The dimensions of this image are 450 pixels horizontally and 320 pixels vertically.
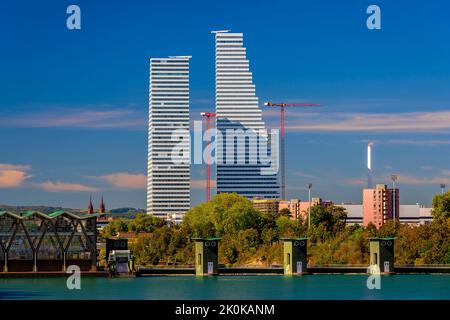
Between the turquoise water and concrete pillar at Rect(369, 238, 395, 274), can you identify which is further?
concrete pillar at Rect(369, 238, 395, 274)

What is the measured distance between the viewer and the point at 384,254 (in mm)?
75438

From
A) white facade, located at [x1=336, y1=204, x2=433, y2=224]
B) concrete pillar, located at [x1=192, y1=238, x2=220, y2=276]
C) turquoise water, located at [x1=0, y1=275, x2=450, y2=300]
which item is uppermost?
white facade, located at [x1=336, y1=204, x2=433, y2=224]

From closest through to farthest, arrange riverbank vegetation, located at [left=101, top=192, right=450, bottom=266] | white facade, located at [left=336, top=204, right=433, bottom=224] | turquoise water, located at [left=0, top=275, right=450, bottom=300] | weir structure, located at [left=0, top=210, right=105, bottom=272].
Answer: turquoise water, located at [left=0, top=275, right=450, bottom=300]
weir structure, located at [left=0, top=210, right=105, bottom=272]
riverbank vegetation, located at [left=101, top=192, right=450, bottom=266]
white facade, located at [left=336, top=204, right=433, bottom=224]

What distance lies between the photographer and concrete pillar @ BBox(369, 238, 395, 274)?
75125mm

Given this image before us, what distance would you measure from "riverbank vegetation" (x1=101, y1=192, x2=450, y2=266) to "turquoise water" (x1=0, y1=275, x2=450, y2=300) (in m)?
6.10

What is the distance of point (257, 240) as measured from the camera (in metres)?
91.6

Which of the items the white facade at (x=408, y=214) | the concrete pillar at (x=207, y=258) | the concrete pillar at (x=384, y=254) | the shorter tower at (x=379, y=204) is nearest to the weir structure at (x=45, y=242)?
the concrete pillar at (x=207, y=258)

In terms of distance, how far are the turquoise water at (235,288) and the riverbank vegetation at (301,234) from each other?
6099 millimetres

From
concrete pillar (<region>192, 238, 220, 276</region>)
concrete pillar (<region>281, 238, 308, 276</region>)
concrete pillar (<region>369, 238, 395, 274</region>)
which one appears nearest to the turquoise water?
concrete pillar (<region>281, 238, 308, 276</region>)

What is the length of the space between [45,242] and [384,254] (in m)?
22.0

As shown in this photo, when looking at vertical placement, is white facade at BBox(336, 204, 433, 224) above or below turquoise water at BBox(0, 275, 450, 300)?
above

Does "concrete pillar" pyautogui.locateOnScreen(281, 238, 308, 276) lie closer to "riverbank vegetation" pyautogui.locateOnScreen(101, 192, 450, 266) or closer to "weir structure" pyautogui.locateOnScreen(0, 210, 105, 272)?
"riverbank vegetation" pyautogui.locateOnScreen(101, 192, 450, 266)

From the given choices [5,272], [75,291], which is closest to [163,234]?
[5,272]
